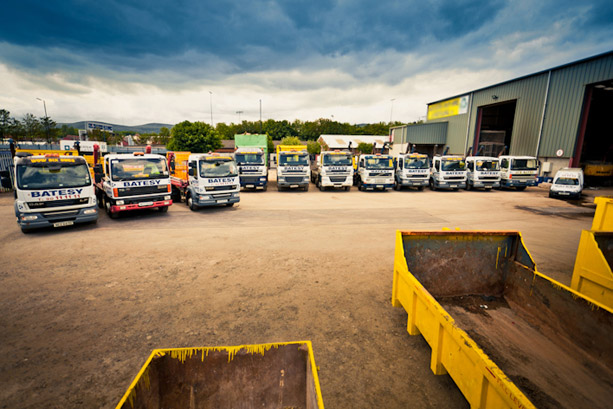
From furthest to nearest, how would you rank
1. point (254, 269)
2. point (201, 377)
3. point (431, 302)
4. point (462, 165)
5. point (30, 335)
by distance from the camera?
point (462, 165) → point (254, 269) → point (30, 335) → point (431, 302) → point (201, 377)

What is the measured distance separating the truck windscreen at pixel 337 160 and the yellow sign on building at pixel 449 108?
18.7m

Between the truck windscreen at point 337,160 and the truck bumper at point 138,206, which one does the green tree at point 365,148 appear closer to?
the truck windscreen at point 337,160

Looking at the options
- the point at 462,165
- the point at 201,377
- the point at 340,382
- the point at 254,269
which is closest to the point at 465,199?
the point at 462,165

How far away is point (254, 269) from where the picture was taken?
229 inches

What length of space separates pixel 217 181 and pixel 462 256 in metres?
9.03

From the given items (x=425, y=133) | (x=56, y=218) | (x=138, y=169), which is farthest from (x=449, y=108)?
(x=56, y=218)

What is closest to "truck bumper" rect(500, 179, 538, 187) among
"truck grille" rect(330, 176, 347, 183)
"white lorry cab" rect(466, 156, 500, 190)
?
"white lorry cab" rect(466, 156, 500, 190)

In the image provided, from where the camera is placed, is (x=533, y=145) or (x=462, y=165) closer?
(x=462, y=165)

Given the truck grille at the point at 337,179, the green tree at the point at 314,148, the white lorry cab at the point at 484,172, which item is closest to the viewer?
the truck grille at the point at 337,179

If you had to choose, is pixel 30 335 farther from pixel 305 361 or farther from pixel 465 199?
pixel 465 199

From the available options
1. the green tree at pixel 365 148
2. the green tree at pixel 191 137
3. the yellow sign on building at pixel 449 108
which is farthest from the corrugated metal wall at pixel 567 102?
the green tree at pixel 191 137

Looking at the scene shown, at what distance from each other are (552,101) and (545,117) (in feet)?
3.59

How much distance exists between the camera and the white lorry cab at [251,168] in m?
16.5

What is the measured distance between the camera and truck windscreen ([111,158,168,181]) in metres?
9.42
